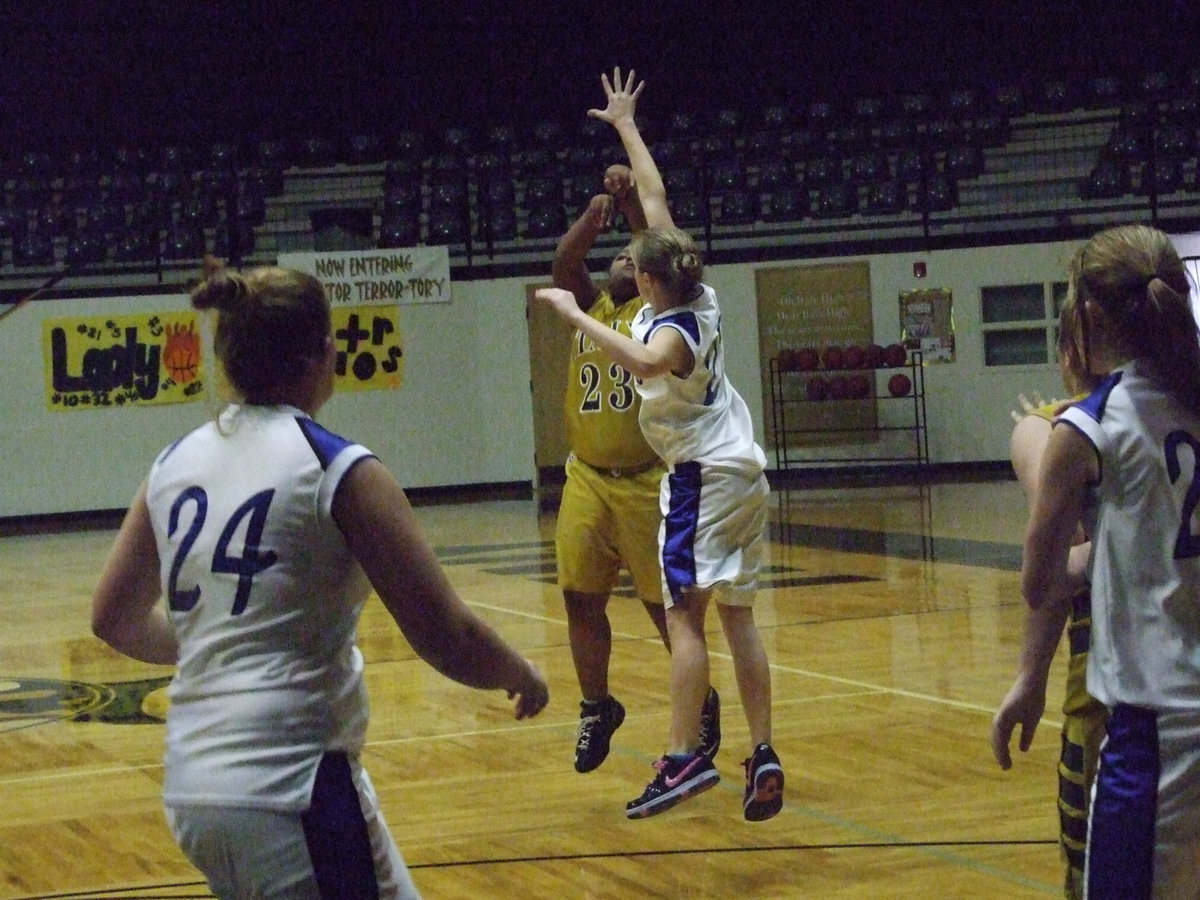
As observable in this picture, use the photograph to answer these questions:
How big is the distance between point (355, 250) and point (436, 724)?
11912mm

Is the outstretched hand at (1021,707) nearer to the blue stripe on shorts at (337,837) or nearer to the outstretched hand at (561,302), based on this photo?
the blue stripe on shorts at (337,837)

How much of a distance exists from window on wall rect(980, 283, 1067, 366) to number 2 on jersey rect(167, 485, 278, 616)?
15547mm

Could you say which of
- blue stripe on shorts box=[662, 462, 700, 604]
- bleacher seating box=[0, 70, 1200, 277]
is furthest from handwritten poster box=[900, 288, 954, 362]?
blue stripe on shorts box=[662, 462, 700, 604]

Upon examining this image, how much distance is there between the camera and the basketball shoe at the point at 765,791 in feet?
14.1

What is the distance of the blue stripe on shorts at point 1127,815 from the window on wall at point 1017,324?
15.1 m

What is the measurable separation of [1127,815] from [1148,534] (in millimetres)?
360

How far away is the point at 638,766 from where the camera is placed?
512 cm

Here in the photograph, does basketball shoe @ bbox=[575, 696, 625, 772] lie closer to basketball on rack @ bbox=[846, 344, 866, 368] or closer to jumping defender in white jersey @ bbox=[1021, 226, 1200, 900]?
jumping defender in white jersey @ bbox=[1021, 226, 1200, 900]

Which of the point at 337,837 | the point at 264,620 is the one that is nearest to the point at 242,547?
the point at 264,620

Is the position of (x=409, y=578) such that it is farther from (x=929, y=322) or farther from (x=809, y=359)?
Result: (x=929, y=322)

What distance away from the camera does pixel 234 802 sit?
195 centimetres

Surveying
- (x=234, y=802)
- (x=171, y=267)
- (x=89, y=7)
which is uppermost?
(x=89, y=7)

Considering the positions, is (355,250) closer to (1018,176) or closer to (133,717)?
(1018,176)

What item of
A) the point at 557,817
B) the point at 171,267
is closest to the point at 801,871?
the point at 557,817
